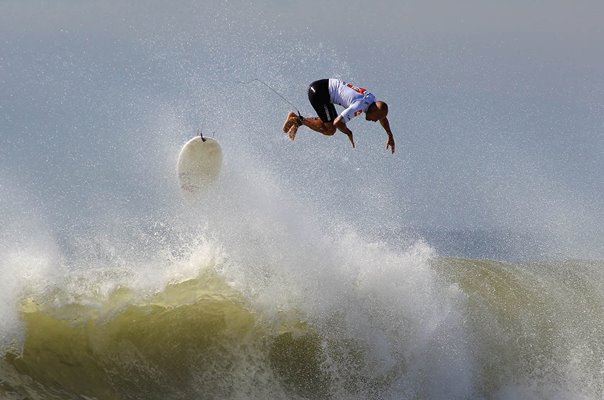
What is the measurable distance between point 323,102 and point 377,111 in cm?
89

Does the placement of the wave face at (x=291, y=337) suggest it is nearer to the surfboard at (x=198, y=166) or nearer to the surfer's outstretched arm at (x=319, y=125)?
the surfboard at (x=198, y=166)

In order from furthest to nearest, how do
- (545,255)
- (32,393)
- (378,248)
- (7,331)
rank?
(545,255), (378,248), (7,331), (32,393)

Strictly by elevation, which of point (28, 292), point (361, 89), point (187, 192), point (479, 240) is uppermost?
point (479, 240)

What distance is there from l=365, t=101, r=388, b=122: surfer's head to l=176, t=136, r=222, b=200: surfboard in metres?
2.62

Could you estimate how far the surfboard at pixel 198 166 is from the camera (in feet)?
40.3

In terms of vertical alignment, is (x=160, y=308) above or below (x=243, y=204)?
below

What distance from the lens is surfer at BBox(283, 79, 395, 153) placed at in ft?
36.4

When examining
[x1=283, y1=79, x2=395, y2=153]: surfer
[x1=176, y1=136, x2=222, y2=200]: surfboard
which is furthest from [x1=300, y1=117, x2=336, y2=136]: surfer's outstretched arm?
[x1=176, y1=136, x2=222, y2=200]: surfboard

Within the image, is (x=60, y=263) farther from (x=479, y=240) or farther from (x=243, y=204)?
(x=479, y=240)

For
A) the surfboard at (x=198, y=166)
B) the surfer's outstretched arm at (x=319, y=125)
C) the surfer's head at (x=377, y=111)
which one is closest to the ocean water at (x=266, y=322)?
the surfboard at (x=198, y=166)

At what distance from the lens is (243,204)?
12.7 m

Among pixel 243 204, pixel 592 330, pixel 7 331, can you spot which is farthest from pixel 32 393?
pixel 592 330

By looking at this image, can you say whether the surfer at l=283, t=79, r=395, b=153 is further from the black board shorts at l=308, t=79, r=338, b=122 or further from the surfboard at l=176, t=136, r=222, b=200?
the surfboard at l=176, t=136, r=222, b=200

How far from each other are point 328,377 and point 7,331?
13.8 feet
